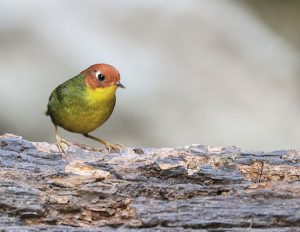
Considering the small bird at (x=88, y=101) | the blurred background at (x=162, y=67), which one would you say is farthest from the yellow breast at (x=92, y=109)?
the blurred background at (x=162, y=67)

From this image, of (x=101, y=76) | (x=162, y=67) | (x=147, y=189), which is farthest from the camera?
(x=162, y=67)

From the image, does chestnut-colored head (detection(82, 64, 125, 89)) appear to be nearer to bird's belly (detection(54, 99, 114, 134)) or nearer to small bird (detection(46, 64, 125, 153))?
small bird (detection(46, 64, 125, 153))

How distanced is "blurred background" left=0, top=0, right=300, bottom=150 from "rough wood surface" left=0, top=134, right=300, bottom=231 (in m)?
3.83

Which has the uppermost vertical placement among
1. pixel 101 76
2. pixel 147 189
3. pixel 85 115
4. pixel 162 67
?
pixel 162 67

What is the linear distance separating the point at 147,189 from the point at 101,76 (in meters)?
1.28

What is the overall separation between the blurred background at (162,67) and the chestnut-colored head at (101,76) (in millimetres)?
3200

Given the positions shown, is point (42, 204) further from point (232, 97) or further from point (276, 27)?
point (276, 27)

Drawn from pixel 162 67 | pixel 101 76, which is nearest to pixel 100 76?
pixel 101 76

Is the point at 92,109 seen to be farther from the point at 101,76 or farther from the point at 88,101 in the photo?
the point at 101,76

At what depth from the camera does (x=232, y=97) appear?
9703 mm

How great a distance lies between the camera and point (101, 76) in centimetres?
541

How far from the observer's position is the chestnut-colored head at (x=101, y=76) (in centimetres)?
536

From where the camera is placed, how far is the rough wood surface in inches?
166

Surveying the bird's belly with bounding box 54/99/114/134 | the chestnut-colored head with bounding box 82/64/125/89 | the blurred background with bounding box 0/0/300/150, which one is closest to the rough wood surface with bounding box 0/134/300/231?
the bird's belly with bounding box 54/99/114/134
